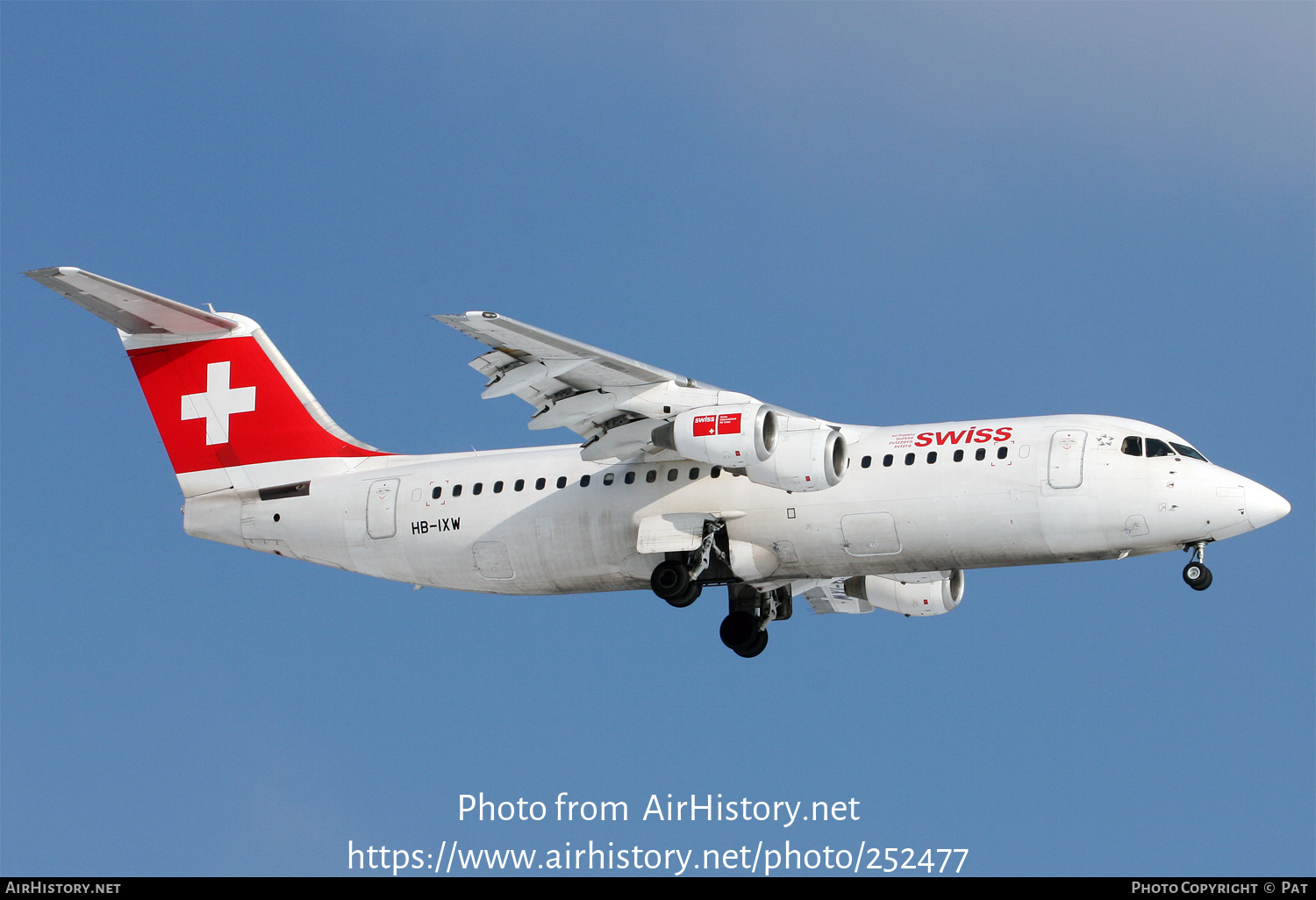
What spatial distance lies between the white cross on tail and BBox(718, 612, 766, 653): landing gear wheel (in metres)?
6.87

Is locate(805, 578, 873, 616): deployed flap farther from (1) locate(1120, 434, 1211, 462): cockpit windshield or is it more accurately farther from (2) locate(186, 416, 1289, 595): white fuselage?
(1) locate(1120, 434, 1211, 462): cockpit windshield

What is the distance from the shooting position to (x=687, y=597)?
19.4 m

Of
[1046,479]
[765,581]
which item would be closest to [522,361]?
[765,581]

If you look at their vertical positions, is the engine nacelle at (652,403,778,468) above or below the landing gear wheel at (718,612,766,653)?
above

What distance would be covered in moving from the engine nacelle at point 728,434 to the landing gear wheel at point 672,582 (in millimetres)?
1666

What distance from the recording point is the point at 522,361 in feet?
59.8

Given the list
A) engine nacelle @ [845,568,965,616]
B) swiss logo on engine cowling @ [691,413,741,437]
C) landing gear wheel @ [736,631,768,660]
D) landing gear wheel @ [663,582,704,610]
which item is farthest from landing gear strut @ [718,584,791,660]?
swiss logo on engine cowling @ [691,413,741,437]

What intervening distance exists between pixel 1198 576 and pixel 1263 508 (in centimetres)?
99

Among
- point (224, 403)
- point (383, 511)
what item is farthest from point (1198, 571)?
point (224, 403)

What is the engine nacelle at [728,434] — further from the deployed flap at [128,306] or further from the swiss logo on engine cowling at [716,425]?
the deployed flap at [128,306]

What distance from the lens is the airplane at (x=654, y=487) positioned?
18031mm

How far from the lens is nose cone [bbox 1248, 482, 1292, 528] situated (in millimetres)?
17656

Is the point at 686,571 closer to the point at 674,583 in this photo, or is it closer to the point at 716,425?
the point at 674,583
